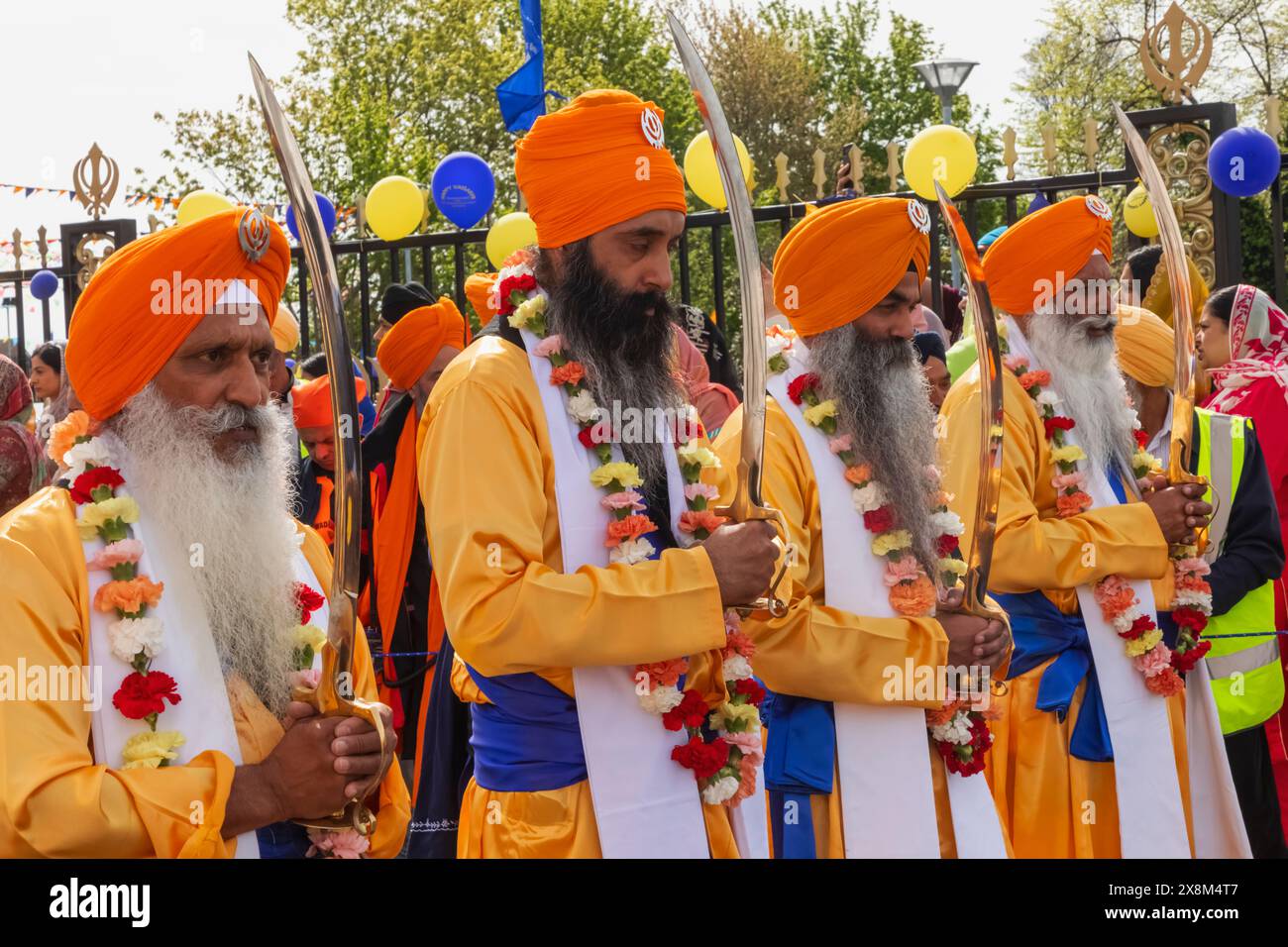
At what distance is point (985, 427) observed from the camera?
3.69 meters

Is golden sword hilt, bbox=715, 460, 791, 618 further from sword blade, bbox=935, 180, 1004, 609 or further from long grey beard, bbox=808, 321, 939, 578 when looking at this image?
long grey beard, bbox=808, 321, 939, 578

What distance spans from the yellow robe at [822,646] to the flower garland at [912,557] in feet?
0.20

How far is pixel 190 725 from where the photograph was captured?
2.65 m

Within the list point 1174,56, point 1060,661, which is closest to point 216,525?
point 1060,661

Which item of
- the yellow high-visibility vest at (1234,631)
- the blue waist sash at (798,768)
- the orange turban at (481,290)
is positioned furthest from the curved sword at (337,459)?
the yellow high-visibility vest at (1234,631)

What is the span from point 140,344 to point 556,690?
109 centimetres

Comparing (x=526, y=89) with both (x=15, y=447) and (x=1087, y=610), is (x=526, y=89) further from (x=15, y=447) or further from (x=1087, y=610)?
(x=1087, y=610)

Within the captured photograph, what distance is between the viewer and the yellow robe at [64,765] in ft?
7.81

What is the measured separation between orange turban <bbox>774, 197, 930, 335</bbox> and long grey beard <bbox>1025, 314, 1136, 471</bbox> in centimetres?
94

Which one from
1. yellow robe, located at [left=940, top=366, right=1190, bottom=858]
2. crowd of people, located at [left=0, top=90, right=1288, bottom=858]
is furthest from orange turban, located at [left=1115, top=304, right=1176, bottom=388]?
yellow robe, located at [left=940, top=366, right=1190, bottom=858]

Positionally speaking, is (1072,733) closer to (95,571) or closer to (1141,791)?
(1141,791)

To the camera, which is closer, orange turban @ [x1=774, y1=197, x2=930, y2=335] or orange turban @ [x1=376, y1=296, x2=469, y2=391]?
orange turban @ [x1=774, y1=197, x2=930, y2=335]

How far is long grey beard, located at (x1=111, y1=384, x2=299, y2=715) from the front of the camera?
9.21ft
